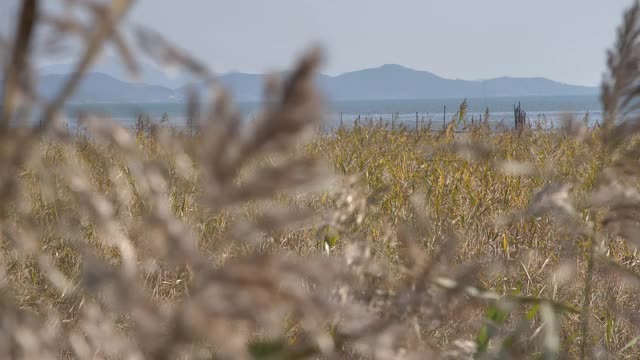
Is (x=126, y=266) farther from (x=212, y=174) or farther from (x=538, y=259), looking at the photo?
(x=538, y=259)

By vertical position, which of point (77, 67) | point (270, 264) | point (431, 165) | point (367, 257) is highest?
point (77, 67)

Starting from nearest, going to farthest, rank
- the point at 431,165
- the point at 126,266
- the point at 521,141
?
the point at 126,266, the point at 431,165, the point at 521,141

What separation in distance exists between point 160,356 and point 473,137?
19.7ft

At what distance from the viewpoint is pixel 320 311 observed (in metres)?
0.56

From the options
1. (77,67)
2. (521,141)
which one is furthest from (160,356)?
(521,141)

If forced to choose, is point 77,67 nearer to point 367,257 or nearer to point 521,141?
point 367,257

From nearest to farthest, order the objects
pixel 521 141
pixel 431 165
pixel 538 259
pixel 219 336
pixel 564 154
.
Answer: pixel 219 336 < pixel 538 259 < pixel 431 165 < pixel 564 154 < pixel 521 141

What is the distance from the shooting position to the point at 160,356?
0.53 m

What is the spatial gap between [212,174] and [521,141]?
5.77 metres

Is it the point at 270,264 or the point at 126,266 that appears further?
the point at 126,266

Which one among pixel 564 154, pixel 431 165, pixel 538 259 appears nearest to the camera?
pixel 538 259

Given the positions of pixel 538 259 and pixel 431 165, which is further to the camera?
pixel 431 165

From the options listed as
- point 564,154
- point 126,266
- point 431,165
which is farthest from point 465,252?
point 126,266

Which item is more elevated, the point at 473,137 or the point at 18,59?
the point at 18,59
